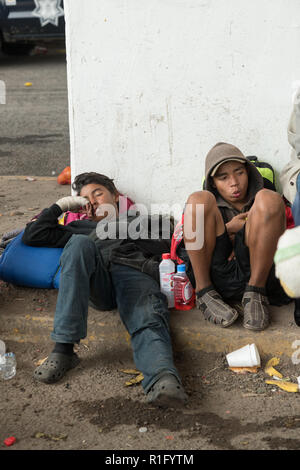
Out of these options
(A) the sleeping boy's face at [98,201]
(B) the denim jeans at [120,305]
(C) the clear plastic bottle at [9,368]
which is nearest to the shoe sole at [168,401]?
(B) the denim jeans at [120,305]

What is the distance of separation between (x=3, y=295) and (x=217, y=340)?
1387 mm

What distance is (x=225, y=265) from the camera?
371 centimetres

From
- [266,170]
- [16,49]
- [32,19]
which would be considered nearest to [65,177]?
[266,170]

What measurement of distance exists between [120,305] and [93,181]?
1.07 metres

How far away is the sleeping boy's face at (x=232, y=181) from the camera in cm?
382

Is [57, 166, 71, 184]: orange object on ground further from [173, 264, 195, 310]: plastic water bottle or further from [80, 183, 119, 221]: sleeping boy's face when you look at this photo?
[173, 264, 195, 310]: plastic water bottle

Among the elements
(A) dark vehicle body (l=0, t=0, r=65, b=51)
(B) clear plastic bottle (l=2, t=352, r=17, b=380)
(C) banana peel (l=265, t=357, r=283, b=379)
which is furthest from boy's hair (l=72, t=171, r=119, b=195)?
(A) dark vehicle body (l=0, t=0, r=65, b=51)

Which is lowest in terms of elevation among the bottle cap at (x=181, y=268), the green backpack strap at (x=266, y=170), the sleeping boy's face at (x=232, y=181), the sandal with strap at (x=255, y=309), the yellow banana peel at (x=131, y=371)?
the yellow banana peel at (x=131, y=371)

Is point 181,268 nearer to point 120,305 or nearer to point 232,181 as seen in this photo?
Answer: point 120,305

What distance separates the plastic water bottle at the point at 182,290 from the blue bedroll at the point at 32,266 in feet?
2.51

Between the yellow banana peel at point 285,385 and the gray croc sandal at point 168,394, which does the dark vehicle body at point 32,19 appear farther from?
the gray croc sandal at point 168,394

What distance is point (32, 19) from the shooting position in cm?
1328

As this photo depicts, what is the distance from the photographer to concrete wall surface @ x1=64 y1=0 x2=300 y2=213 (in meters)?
4.37
